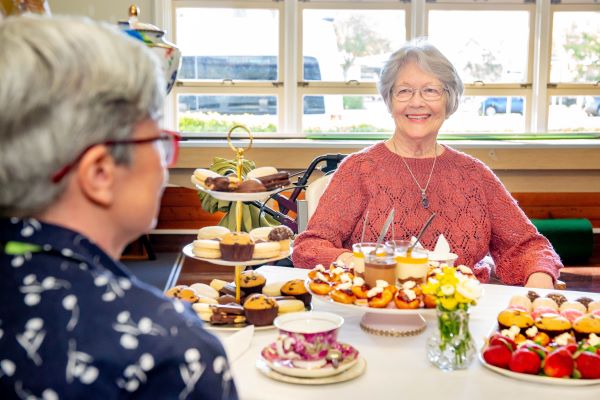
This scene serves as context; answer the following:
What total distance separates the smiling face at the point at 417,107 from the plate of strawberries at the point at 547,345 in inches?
37.9

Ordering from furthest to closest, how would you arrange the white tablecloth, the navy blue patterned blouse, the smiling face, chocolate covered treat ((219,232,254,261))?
1. the smiling face
2. chocolate covered treat ((219,232,254,261))
3. the white tablecloth
4. the navy blue patterned blouse

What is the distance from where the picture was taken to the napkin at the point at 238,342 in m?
1.48

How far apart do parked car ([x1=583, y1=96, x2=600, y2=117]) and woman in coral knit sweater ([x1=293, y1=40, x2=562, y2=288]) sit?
326 centimetres

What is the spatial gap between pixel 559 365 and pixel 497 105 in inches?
167

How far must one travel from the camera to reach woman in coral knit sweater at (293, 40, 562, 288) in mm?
2352

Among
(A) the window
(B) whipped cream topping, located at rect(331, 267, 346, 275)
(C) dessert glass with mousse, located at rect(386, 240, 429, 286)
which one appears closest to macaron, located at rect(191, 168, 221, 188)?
(B) whipped cream topping, located at rect(331, 267, 346, 275)

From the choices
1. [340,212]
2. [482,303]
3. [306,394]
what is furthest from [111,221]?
[340,212]

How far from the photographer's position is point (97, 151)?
0.78m

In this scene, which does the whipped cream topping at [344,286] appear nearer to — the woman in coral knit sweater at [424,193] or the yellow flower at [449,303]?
the yellow flower at [449,303]

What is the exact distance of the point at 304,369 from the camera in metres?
1.35

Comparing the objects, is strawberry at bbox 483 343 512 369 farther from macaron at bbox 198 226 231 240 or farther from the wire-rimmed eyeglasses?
the wire-rimmed eyeglasses

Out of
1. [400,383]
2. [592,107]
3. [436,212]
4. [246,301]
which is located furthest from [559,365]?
[592,107]

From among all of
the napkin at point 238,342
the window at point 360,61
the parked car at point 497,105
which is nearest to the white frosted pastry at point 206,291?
the napkin at point 238,342

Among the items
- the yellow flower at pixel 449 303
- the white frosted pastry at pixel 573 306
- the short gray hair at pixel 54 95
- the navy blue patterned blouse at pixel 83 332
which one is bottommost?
the white frosted pastry at pixel 573 306
